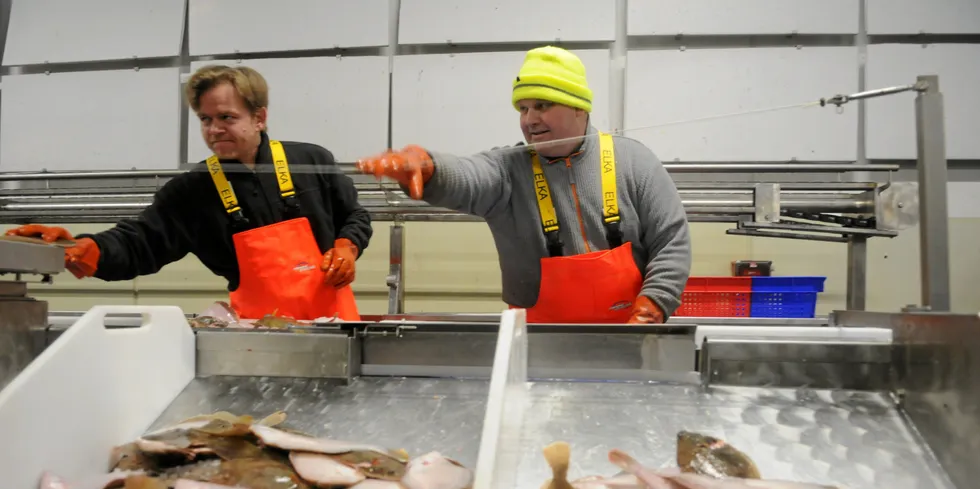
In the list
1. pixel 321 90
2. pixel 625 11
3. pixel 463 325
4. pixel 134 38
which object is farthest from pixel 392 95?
pixel 463 325

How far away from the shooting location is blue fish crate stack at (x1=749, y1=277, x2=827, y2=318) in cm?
282

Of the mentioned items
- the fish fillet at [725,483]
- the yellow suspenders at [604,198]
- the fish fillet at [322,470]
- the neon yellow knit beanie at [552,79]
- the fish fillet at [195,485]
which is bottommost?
the fish fillet at [195,485]

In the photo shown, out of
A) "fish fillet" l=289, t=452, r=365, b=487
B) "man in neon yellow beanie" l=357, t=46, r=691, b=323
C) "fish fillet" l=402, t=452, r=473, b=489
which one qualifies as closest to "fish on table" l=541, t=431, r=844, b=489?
"fish fillet" l=402, t=452, r=473, b=489

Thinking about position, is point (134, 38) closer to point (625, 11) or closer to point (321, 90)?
point (321, 90)

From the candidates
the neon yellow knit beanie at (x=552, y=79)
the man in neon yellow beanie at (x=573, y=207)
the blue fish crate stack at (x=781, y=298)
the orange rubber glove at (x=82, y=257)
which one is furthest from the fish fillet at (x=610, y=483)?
the blue fish crate stack at (x=781, y=298)

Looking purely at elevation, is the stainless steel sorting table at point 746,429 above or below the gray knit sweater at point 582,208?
below

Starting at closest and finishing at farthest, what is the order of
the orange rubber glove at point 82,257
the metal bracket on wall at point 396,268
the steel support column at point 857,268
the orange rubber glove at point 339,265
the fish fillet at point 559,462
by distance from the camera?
the fish fillet at point 559,462 < the orange rubber glove at point 82,257 < the orange rubber glove at point 339,265 < the steel support column at point 857,268 < the metal bracket on wall at point 396,268

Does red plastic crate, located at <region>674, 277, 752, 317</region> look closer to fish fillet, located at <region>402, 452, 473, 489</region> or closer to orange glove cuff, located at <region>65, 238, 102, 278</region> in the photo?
fish fillet, located at <region>402, 452, 473, 489</region>

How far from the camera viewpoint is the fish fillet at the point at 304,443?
0.92 meters

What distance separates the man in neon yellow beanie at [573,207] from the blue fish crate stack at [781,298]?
1.24m

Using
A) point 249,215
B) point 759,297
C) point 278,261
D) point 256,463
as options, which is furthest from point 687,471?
point 759,297

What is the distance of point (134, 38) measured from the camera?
12.4 ft

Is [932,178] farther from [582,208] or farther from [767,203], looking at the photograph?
[767,203]

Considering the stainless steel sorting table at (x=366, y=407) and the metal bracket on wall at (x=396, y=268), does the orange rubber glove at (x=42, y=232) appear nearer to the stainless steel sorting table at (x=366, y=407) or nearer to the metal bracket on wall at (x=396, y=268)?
the stainless steel sorting table at (x=366, y=407)
